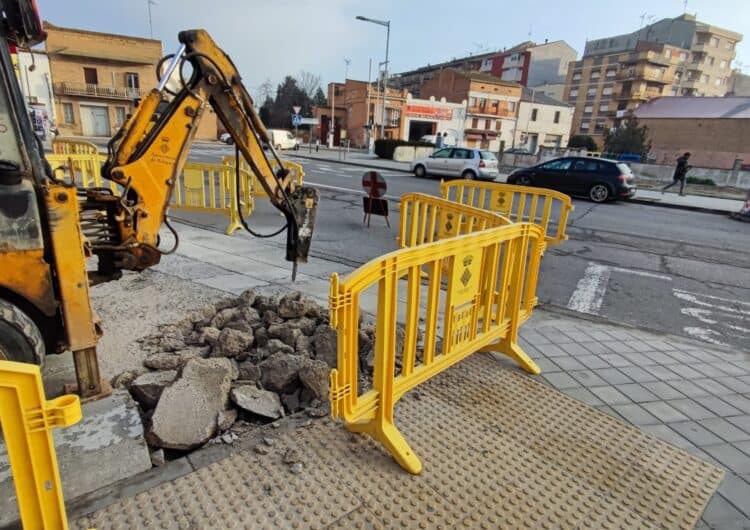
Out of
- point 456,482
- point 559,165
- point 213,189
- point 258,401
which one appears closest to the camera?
point 456,482

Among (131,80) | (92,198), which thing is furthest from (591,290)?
(131,80)

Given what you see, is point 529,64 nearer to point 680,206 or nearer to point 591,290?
point 680,206

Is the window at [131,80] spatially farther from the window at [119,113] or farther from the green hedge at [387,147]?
the green hedge at [387,147]

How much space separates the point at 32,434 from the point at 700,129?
5774 cm

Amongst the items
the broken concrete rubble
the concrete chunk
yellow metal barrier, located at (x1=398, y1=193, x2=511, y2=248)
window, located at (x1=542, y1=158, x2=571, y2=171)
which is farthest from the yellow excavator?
window, located at (x1=542, y1=158, x2=571, y2=171)

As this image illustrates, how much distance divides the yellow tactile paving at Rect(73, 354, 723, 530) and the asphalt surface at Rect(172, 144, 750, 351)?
288 cm

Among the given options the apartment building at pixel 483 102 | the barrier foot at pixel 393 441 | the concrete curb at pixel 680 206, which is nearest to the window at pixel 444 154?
the concrete curb at pixel 680 206

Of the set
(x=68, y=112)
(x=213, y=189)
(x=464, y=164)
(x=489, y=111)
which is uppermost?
(x=489, y=111)

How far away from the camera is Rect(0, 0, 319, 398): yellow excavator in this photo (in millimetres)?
2578

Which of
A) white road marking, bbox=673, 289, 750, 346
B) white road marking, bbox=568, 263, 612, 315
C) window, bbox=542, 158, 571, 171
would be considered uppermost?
window, bbox=542, 158, 571, 171

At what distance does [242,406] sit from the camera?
3.03m

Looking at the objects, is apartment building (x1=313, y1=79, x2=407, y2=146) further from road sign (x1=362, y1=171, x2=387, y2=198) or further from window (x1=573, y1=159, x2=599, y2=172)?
road sign (x1=362, y1=171, x2=387, y2=198)

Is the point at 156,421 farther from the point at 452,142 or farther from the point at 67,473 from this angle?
the point at 452,142

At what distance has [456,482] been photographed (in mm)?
2521
